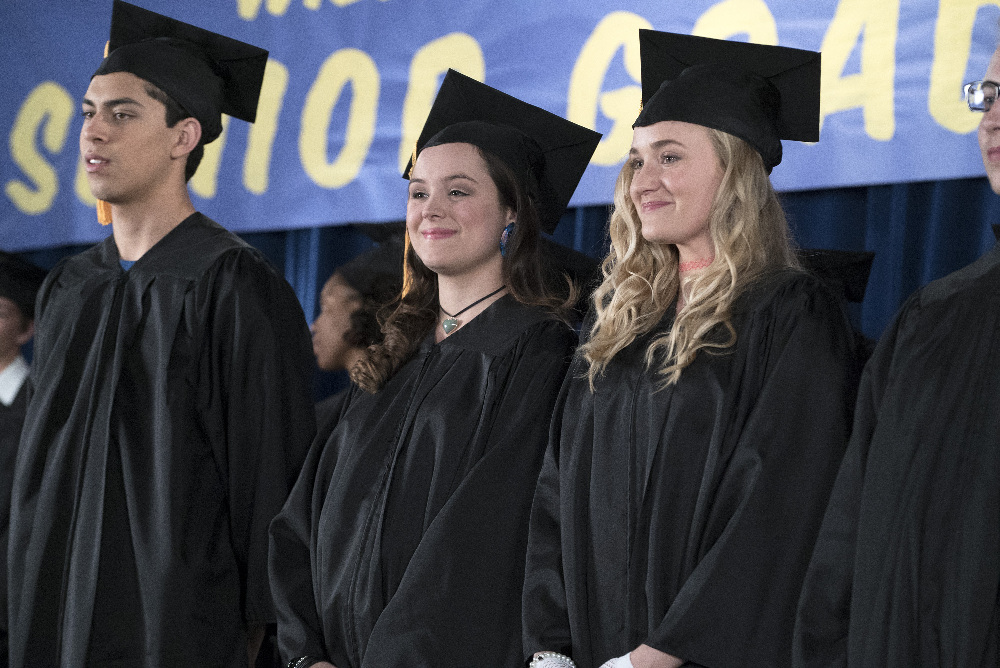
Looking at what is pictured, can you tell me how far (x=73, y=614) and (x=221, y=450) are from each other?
516 mm

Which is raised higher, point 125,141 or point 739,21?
point 739,21

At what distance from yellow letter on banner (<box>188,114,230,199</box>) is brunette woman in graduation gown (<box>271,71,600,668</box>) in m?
1.76

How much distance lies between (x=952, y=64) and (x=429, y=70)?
175 cm

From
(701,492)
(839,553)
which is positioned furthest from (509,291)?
(839,553)

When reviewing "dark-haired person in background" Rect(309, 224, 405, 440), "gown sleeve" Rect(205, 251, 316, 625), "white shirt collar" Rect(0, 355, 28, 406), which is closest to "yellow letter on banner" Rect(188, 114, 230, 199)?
"dark-haired person in background" Rect(309, 224, 405, 440)

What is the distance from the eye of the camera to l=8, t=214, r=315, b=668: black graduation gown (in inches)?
103

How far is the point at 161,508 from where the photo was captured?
2.62 meters

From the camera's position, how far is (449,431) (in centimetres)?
243

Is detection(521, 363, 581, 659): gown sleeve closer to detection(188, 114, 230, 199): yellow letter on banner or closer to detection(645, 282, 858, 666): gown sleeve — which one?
detection(645, 282, 858, 666): gown sleeve

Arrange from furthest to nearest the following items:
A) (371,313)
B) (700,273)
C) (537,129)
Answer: (371,313)
(537,129)
(700,273)

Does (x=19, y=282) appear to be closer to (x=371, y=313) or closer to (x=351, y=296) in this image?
(x=351, y=296)

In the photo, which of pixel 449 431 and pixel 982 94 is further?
pixel 449 431

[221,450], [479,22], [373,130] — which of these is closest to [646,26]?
[479,22]

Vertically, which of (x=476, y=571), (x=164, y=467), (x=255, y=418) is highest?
(x=255, y=418)
